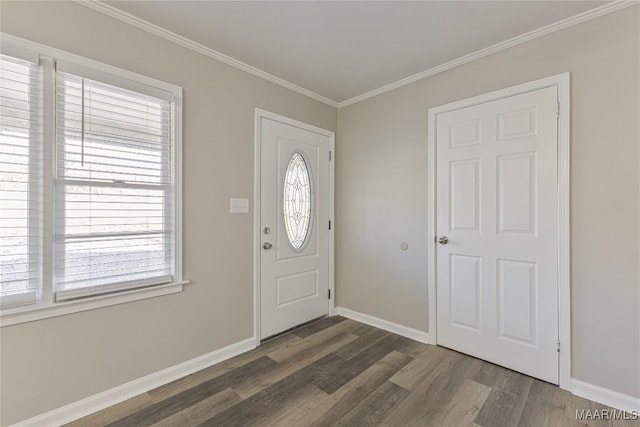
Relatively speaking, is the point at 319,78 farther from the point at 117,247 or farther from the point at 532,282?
the point at 532,282

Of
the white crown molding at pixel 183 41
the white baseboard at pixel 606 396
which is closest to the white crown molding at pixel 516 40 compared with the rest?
the white crown molding at pixel 183 41

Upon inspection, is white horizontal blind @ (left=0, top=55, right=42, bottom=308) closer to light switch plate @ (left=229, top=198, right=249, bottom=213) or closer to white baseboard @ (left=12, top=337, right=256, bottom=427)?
white baseboard @ (left=12, top=337, right=256, bottom=427)

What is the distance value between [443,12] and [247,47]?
1.43 m

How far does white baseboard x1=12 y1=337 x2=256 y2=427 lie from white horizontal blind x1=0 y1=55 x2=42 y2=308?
2.21ft

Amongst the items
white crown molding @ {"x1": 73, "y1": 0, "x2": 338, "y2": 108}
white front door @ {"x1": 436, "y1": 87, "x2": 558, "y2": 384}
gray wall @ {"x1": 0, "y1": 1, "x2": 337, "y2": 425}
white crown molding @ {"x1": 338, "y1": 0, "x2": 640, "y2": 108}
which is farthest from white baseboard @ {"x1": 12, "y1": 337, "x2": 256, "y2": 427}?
white crown molding @ {"x1": 338, "y1": 0, "x2": 640, "y2": 108}

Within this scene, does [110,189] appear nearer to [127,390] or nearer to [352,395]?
[127,390]

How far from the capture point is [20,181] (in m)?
1.55

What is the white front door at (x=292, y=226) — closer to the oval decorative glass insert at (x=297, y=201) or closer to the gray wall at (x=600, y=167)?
the oval decorative glass insert at (x=297, y=201)

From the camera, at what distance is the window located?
1544mm

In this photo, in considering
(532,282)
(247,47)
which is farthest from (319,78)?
(532,282)

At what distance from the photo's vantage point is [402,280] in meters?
2.88

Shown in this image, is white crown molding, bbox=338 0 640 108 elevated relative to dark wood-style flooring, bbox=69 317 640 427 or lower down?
elevated

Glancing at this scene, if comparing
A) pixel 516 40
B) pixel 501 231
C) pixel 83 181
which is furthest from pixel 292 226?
pixel 516 40

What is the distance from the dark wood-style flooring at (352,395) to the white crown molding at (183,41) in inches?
97.9
